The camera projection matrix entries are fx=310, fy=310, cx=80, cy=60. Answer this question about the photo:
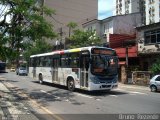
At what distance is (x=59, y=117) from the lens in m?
11.7

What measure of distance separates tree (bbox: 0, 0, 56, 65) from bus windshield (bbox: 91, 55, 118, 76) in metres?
3.47

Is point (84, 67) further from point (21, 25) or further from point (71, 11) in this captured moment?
point (71, 11)

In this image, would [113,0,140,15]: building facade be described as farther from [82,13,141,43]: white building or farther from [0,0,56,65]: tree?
[0,0,56,65]: tree

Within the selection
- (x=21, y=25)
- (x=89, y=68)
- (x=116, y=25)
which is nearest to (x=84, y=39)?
(x=116, y=25)

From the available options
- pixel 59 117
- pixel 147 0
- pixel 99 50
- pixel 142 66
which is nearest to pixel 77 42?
pixel 142 66

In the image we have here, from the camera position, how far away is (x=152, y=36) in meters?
35.6

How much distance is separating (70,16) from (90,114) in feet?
267

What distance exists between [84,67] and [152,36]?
18119 mm

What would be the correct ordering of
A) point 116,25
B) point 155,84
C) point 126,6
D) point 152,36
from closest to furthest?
point 155,84 < point 152,36 < point 116,25 < point 126,6

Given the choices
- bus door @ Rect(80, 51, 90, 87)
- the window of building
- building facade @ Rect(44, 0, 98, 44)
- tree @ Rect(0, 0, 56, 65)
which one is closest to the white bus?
bus door @ Rect(80, 51, 90, 87)

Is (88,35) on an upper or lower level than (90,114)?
upper

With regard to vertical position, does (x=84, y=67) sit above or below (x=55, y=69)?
above

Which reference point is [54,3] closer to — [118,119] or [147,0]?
[147,0]

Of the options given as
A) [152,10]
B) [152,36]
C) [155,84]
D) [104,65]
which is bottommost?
[155,84]
